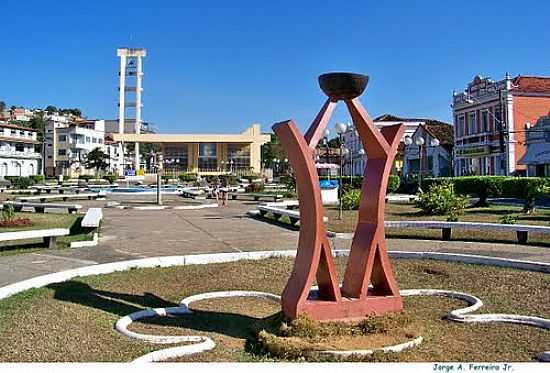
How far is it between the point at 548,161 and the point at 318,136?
1328 inches

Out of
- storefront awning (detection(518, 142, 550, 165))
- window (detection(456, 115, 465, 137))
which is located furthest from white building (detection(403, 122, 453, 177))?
storefront awning (detection(518, 142, 550, 165))

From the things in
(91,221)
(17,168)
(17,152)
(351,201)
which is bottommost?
(91,221)

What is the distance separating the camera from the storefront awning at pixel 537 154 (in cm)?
3609

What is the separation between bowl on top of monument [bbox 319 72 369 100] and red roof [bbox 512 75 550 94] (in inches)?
1581

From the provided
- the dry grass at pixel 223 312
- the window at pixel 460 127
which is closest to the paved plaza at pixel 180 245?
the dry grass at pixel 223 312

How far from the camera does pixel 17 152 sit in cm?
7400

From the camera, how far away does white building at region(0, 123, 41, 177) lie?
237 ft

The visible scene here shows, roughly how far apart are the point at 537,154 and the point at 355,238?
34.7m

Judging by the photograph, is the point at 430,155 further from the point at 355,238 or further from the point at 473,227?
the point at 355,238

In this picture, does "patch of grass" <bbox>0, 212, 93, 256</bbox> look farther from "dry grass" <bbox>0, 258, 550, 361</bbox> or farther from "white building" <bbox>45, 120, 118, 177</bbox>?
"white building" <bbox>45, 120, 118, 177</bbox>

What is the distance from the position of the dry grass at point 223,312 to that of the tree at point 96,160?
74331 mm

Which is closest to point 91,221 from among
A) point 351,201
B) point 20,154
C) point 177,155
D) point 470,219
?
point 470,219

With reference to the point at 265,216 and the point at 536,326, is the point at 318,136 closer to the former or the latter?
the point at 536,326

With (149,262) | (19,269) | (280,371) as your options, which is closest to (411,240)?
(149,262)
